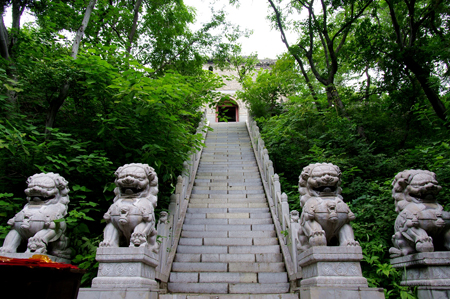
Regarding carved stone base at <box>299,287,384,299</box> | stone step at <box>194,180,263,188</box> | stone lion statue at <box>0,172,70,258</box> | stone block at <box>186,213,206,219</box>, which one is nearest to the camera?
carved stone base at <box>299,287,384,299</box>

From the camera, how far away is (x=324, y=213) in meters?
3.63

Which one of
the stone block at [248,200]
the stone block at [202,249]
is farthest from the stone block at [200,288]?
the stone block at [248,200]

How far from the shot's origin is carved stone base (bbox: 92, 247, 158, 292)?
326cm

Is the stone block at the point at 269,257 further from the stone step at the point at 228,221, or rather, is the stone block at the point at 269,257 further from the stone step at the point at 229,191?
the stone step at the point at 229,191

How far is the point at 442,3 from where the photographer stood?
7496 millimetres

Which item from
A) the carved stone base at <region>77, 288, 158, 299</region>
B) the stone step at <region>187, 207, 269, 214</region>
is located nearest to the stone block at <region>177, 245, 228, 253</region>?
the stone step at <region>187, 207, 269, 214</region>

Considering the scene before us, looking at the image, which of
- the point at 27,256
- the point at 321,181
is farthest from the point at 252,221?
the point at 27,256

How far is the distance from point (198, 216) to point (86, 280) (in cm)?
283

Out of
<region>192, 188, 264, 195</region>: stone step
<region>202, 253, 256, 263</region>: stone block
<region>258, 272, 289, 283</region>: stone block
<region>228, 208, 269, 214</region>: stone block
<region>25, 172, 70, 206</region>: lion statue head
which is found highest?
<region>192, 188, 264, 195</region>: stone step

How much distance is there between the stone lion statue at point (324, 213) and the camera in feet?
11.7

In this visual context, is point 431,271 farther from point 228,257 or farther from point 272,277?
point 228,257

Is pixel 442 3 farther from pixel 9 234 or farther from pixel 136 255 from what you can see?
pixel 9 234

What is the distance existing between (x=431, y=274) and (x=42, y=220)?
5.04m

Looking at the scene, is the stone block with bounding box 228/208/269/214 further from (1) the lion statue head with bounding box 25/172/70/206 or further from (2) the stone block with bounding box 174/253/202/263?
(1) the lion statue head with bounding box 25/172/70/206
